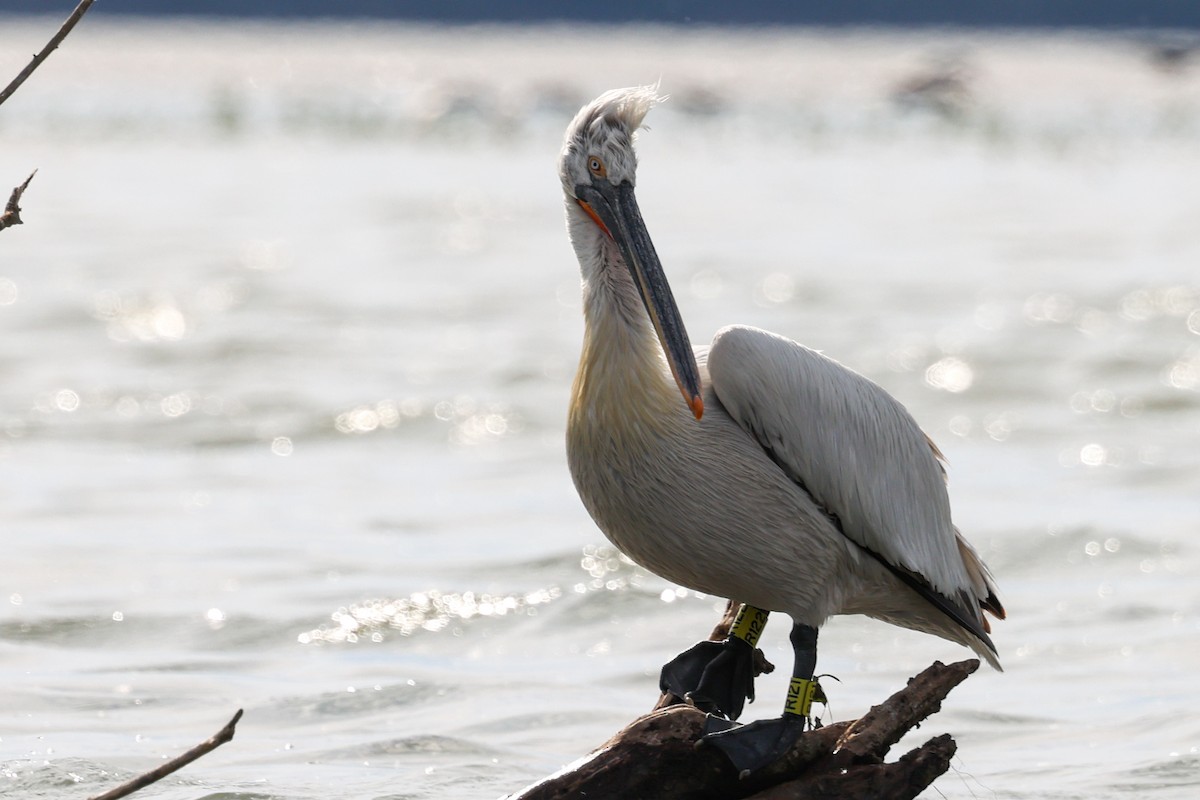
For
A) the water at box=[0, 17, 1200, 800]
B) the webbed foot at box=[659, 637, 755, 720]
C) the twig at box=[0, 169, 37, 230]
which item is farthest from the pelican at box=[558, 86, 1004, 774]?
the twig at box=[0, 169, 37, 230]

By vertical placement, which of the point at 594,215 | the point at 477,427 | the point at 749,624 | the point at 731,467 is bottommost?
the point at 477,427

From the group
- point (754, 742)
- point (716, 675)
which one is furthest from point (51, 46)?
point (716, 675)

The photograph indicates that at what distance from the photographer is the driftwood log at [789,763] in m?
3.56

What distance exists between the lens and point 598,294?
3.88 metres

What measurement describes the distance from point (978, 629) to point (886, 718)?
1.95ft

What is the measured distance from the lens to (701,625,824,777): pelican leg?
3.58 metres

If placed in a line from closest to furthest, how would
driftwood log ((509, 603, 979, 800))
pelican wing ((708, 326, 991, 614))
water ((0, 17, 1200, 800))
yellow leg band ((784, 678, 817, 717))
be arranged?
driftwood log ((509, 603, 979, 800)) < yellow leg band ((784, 678, 817, 717)) < pelican wing ((708, 326, 991, 614)) < water ((0, 17, 1200, 800))

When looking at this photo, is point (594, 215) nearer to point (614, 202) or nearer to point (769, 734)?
point (614, 202)

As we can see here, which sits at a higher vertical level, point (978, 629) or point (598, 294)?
point (598, 294)

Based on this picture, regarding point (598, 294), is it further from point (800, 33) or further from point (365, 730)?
point (800, 33)

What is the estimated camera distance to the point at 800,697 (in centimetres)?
373

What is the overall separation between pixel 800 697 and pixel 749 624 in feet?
1.38

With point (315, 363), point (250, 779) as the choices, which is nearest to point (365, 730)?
point (250, 779)

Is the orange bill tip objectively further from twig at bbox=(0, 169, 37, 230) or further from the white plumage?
twig at bbox=(0, 169, 37, 230)
